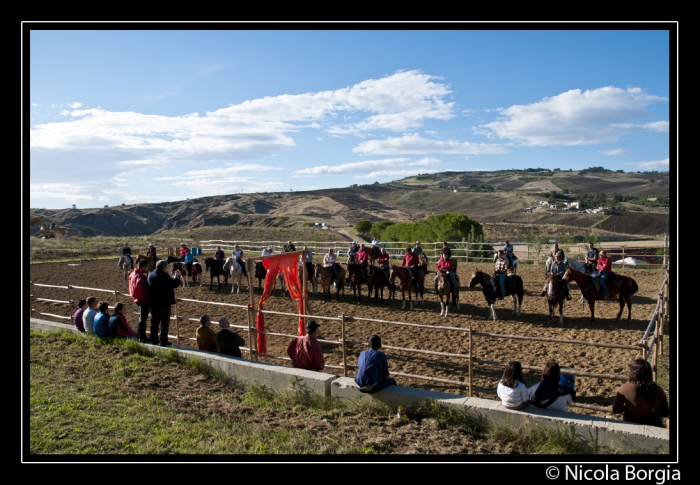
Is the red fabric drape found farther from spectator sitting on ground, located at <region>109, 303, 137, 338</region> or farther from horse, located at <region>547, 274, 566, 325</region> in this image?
horse, located at <region>547, 274, 566, 325</region>

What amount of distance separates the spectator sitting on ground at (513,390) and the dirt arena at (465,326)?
1.91 metres

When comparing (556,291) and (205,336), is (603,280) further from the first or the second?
(205,336)

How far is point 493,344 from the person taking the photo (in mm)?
9859

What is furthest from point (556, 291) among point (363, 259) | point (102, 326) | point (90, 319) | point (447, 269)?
point (90, 319)

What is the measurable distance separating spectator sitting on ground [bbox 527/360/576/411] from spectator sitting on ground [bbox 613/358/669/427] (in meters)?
0.53

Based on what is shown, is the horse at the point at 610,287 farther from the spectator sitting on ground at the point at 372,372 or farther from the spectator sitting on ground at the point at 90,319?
the spectator sitting on ground at the point at 90,319

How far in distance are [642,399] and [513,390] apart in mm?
1329

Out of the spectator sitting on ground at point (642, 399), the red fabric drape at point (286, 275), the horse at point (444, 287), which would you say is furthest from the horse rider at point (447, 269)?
the spectator sitting on ground at point (642, 399)

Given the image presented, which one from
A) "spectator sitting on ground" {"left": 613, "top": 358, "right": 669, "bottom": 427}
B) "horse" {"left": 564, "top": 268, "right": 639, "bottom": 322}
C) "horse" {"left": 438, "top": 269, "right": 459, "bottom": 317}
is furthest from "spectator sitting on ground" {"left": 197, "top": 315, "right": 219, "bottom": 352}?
"horse" {"left": 564, "top": 268, "right": 639, "bottom": 322}

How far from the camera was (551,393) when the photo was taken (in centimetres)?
527

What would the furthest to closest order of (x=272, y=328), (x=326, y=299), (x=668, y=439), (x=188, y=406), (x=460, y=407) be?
(x=326, y=299), (x=272, y=328), (x=188, y=406), (x=460, y=407), (x=668, y=439)

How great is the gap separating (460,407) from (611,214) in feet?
220

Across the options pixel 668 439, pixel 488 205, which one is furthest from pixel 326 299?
pixel 488 205
